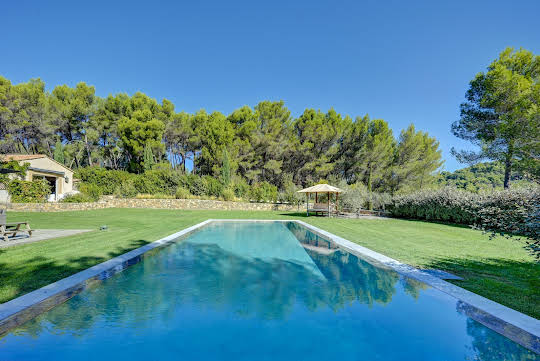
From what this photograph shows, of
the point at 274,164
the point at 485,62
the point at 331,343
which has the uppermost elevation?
the point at 485,62

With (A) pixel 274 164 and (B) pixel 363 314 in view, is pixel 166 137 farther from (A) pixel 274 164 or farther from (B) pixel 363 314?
(B) pixel 363 314

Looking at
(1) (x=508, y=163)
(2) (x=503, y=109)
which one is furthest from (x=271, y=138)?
(1) (x=508, y=163)

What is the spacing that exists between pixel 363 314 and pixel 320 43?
74.0 feet

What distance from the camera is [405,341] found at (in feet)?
9.40

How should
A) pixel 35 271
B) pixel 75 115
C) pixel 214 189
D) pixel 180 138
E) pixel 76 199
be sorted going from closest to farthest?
pixel 35 271
pixel 76 199
pixel 214 189
pixel 75 115
pixel 180 138

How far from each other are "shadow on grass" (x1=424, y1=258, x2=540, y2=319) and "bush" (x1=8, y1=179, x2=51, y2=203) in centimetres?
2132

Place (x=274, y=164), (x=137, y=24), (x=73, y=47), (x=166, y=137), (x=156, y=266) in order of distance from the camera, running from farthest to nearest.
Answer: (x=166, y=137)
(x=274, y=164)
(x=73, y=47)
(x=137, y=24)
(x=156, y=266)

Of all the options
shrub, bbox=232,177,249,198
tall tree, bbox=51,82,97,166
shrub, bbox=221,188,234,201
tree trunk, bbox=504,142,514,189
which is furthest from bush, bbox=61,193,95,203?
tree trunk, bbox=504,142,514,189

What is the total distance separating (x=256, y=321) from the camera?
3.24 metres

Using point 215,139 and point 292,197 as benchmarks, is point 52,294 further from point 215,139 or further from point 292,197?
point 215,139

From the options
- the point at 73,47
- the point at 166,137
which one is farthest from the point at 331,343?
the point at 166,137

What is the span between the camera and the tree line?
85.0ft

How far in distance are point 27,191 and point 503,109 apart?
3037 centimetres

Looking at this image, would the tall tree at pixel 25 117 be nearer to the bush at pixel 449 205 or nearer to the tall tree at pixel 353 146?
the tall tree at pixel 353 146
